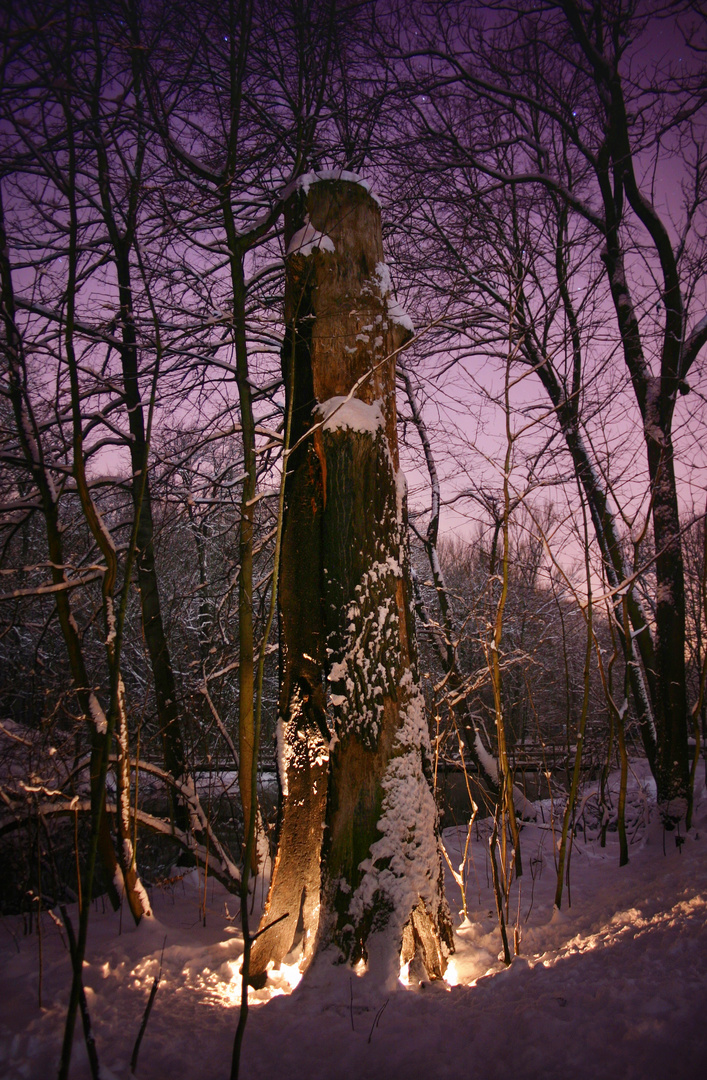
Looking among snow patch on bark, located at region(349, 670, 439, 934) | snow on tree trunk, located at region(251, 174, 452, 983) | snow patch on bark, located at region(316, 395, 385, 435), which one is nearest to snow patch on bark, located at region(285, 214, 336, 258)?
snow on tree trunk, located at region(251, 174, 452, 983)

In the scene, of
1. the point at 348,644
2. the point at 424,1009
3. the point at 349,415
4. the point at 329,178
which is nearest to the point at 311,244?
the point at 329,178

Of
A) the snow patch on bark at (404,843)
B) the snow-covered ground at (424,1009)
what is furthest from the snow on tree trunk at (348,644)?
the snow-covered ground at (424,1009)

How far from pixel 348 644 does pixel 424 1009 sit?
1.40m

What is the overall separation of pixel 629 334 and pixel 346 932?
5535 millimetres

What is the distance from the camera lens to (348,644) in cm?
265

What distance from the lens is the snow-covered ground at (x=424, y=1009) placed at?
5.41ft

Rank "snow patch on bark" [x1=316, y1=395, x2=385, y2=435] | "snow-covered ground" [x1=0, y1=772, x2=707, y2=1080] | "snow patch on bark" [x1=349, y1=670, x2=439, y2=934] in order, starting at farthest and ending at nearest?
"snow patch on bark" [x1=316, y1=395, x2=385, y2=435] < "snow patch on bark" [x1=349, y1=670, x2=439, y2=934] < "snow-covered ground" [x1=0, y1=772, x2=707, y2=1080]

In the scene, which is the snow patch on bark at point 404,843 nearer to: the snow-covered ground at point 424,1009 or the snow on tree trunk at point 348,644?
the snow on tree trunk at point 348,644

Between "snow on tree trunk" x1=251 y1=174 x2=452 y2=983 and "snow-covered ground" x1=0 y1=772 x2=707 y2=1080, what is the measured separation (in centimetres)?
24

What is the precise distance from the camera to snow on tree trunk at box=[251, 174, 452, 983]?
8.06 ft

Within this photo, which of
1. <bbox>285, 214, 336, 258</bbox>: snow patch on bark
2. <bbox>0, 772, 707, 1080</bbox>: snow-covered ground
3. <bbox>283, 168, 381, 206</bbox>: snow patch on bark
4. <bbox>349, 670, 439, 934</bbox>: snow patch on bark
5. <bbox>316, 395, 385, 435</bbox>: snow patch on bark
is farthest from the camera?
<bbox>283, 168, 381, 206</bbox>: snow patch on bark

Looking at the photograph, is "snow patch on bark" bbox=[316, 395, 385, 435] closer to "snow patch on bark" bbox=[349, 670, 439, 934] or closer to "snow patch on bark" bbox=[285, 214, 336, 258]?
"snow patch on bark" bbox=[285, 214, 336, 258]

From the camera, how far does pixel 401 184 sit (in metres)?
5.29

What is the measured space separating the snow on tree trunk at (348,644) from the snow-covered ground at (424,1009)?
0.80 ft
